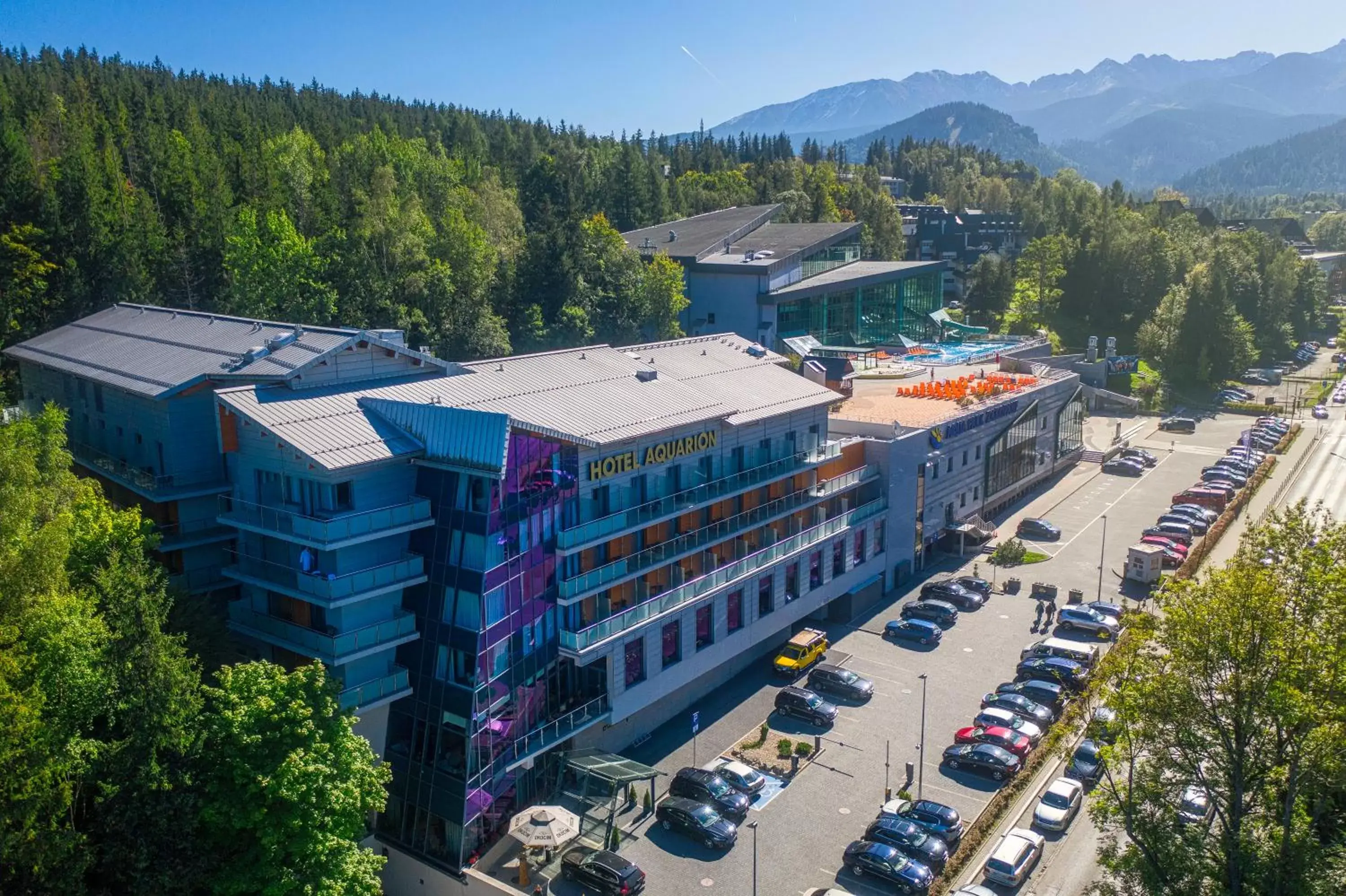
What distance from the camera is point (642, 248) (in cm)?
10188

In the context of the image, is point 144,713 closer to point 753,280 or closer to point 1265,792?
point 1265,792

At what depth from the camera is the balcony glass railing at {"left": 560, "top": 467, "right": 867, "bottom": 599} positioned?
37906 mm

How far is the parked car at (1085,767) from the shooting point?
38.5 meters

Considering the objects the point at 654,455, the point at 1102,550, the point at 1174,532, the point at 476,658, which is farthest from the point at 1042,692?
the point at 1174,532

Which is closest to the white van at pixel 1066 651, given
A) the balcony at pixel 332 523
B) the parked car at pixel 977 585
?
the parked car at pixel 977 585

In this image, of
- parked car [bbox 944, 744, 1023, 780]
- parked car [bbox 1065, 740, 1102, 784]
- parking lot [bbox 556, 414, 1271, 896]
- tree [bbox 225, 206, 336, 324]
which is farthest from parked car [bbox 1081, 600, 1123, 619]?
tree [bbox 225, 206, 336, 324]

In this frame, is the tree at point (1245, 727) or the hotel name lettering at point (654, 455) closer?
the tree at point (1245, 727)

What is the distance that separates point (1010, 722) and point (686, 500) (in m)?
16.5

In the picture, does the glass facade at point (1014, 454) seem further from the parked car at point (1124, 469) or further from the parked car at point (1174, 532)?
the parked car at point (1124, 469)

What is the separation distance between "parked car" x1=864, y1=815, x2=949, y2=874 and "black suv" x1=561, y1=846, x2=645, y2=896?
8.31 m

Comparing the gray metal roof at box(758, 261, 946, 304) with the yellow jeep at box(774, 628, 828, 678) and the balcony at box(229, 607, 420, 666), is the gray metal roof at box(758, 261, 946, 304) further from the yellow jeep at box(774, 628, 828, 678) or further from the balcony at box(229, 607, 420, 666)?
the balcony at box(229, 607, 420, 666)

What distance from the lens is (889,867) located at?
32.7 metres

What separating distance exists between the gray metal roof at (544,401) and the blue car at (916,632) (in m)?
12.5

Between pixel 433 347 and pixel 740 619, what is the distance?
1509 inches
